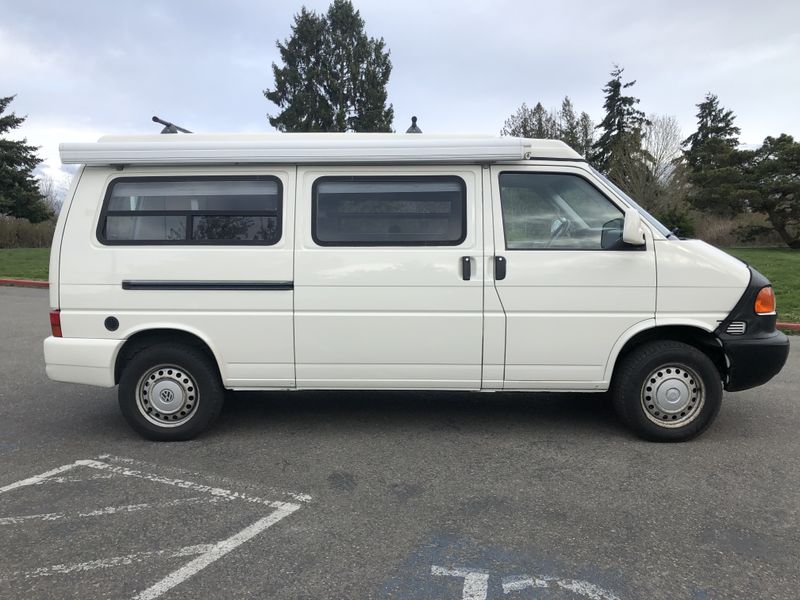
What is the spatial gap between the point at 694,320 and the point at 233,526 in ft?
11.0

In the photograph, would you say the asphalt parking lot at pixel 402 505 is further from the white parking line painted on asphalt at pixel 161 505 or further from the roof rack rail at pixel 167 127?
the roof rack rail at pixel 167 127

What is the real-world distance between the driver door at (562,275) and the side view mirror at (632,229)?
0.38 feet

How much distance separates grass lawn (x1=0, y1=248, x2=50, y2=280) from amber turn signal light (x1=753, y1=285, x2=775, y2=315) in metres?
18.7

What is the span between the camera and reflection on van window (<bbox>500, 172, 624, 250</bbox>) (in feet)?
14.2

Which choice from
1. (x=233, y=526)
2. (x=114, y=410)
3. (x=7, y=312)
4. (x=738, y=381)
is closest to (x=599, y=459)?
(x=738, y=381)

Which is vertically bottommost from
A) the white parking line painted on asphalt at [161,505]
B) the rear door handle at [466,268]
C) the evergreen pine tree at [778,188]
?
the white parking line painted on asphalt at [161,505]

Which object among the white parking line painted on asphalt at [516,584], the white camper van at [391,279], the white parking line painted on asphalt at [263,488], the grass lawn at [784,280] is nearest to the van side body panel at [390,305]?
the white camper van at [391,279]

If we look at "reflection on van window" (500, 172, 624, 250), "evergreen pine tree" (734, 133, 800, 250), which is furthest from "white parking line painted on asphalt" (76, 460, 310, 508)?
"evergreen pine tree" (734, 133, 800, 250)

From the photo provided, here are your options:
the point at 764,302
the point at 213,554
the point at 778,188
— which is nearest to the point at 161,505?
the point at 213,554

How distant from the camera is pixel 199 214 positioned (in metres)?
4.42

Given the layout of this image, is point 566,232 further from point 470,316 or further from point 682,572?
point 682,572

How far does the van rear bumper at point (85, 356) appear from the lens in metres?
4.41

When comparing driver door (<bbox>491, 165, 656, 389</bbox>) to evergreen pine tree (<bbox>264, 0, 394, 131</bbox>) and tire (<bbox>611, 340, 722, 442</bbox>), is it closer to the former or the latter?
tire (<bbox>611, 340, 722, 442</bbox>)

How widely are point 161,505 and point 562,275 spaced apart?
300 cm
